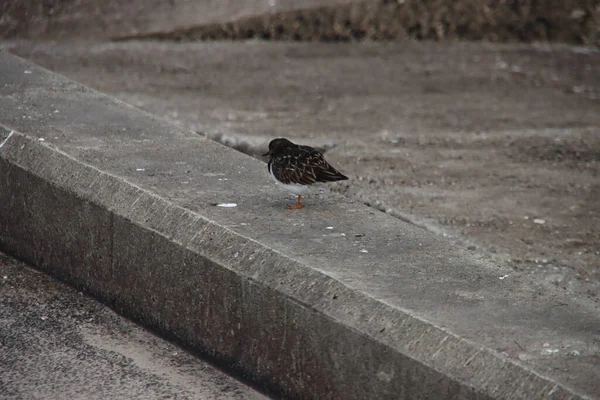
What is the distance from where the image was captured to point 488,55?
955cm

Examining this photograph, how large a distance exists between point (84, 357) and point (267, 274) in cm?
84

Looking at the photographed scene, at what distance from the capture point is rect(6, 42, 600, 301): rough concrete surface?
5.85 metres

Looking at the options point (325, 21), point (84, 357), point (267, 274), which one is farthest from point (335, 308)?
point (325, 21)

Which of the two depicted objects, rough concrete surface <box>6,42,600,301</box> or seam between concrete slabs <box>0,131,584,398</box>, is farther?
rough concrete surface <box>6,42,600,301</box>

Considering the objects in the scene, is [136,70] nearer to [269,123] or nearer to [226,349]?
[269,123]

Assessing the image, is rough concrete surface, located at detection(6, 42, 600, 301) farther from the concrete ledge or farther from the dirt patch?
the concrete ledge

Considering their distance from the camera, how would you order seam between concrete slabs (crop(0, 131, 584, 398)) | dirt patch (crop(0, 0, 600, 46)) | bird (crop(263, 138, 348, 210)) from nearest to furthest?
seam between concrete slabs (crop(0, 131, 584, 398))
bird (crop(263, 138, 348, 210))
dirt patch (crop(0, 0, 600, 46))

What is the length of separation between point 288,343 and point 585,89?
5.49 meters

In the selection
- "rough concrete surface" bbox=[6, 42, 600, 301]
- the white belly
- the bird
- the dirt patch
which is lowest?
"rough concrete surface" bbox=[6, 42, 600, 301]

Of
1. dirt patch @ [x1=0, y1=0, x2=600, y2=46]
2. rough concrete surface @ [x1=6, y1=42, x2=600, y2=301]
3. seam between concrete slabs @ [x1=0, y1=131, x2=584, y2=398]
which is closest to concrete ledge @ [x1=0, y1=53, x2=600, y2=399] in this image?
seam between concrete slabs @ [x1=0, y1=131, x2=584, y2=398]

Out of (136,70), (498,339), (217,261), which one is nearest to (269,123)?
(136,70)

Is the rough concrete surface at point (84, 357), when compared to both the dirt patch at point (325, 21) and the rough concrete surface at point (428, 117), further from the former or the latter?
the dirt patch at point (325, 21)

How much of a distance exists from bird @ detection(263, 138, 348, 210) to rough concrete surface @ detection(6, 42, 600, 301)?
1.14 metres

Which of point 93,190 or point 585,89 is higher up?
point 93,190
